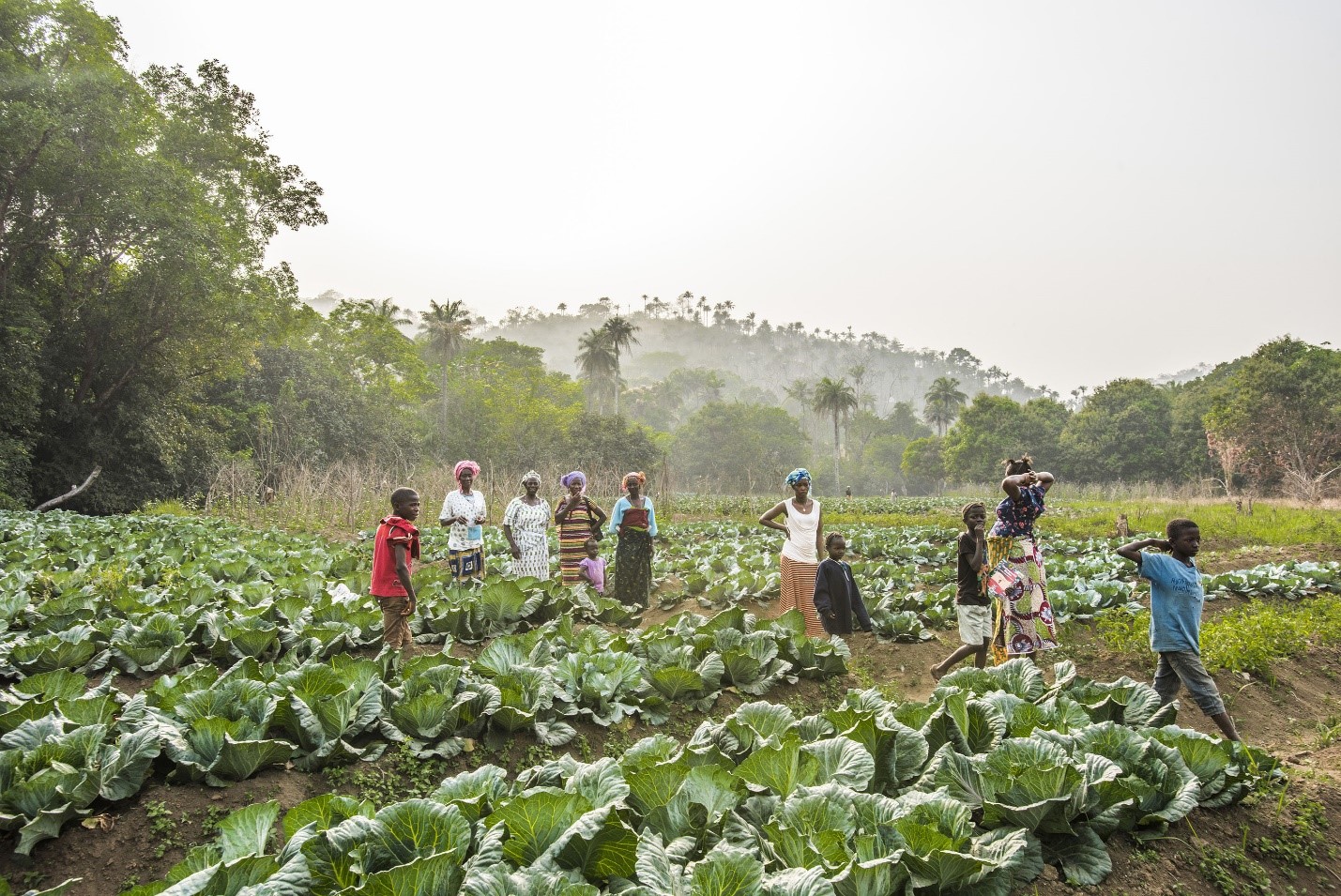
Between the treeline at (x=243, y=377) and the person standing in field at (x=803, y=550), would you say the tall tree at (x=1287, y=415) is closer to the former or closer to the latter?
the treeline at (x=243, y=377)

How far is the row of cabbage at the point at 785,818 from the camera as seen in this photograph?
1.93 metres

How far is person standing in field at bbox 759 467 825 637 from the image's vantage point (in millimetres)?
6418

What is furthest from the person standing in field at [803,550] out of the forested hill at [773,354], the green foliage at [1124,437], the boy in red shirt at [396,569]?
the forested hill at [773,354]

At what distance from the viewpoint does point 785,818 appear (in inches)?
87.7

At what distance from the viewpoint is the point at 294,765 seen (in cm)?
321

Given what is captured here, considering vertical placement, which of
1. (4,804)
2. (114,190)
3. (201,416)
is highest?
(114,190)

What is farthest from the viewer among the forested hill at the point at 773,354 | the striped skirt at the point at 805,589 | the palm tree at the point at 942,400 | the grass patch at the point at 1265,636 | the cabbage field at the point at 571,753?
the forested hill at the point at 773,354

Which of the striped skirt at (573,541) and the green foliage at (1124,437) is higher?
the green foliage at (1124,437)

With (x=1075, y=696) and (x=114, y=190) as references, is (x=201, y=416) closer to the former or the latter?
(x=114, y=190)

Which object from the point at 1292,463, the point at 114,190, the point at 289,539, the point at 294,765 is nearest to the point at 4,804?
the point at 294,765

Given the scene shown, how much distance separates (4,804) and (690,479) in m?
56.6

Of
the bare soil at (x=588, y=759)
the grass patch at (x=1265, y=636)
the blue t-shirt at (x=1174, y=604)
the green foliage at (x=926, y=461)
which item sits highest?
the green foliage at (x=926, y=461)

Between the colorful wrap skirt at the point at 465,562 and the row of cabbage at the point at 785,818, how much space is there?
525cm

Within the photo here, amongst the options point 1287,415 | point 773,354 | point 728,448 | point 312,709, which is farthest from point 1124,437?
point 773,354
